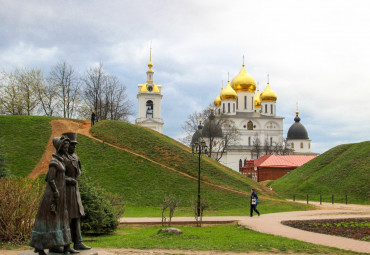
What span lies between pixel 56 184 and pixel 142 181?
61.5 feet

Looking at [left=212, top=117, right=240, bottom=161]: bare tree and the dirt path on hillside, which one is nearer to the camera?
the dirt path on hillside

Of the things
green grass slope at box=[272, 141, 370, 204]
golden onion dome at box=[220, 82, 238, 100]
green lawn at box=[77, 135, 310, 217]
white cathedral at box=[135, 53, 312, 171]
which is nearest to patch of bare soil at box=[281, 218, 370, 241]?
green lawn at box=[77, 135, 310, 217]

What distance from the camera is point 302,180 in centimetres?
3456

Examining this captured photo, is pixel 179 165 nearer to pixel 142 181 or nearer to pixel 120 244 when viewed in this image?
pixel 142 181

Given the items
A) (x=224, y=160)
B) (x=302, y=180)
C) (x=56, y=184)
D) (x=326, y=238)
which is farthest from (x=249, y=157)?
(x=56, y=184)

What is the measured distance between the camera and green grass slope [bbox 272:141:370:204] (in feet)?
95.5

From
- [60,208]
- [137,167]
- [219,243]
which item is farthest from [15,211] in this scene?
[137,167]

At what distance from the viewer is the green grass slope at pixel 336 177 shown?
29.1 meters

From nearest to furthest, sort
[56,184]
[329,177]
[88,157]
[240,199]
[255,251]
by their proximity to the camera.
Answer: [56,184], [255,251], [240,199], [88,157], [329,177]

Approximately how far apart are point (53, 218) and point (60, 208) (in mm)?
196


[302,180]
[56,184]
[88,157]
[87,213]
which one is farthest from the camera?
[302,180]

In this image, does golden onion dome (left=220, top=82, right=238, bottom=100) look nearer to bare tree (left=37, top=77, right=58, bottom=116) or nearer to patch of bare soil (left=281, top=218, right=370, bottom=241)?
bare tree (left=37, top=77, right=58, bottom=116)

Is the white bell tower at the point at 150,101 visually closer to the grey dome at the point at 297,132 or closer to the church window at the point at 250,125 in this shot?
the church window at the point at 250,125

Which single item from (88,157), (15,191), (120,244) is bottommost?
(120,244)
